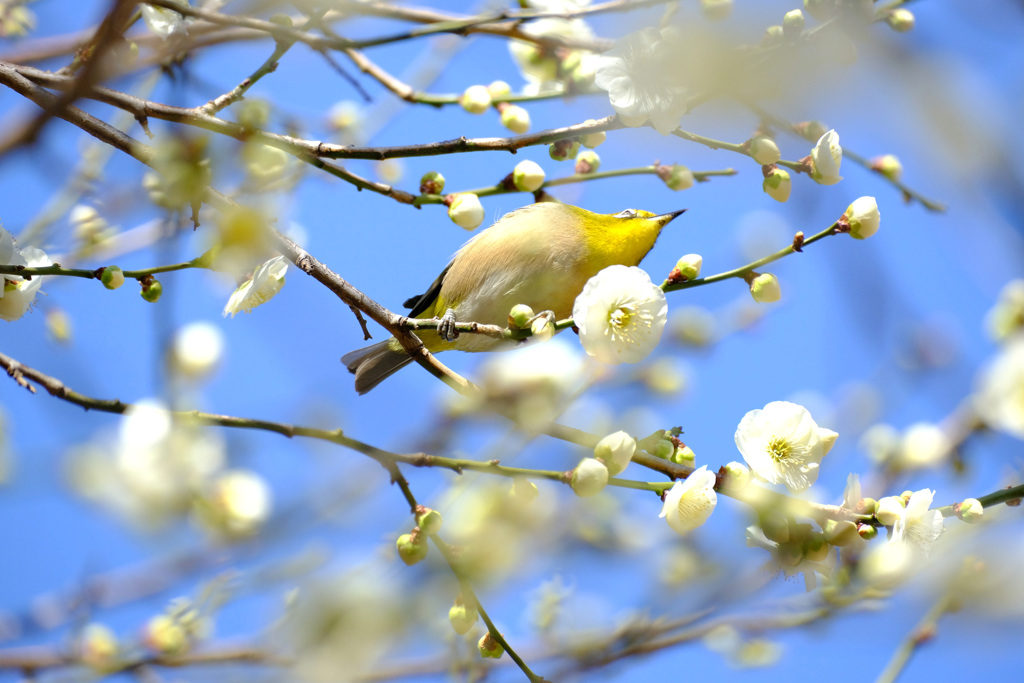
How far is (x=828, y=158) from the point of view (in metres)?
1.91

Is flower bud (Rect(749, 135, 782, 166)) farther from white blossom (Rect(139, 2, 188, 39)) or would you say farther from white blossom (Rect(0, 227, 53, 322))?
white blossom (Rect(0, 227, 53, 322))

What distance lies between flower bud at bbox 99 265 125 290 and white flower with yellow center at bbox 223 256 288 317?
0.79ft

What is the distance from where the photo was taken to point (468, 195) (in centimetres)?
200

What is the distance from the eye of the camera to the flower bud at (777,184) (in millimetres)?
2020

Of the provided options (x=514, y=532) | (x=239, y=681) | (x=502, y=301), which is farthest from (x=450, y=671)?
(x=502, y=301)

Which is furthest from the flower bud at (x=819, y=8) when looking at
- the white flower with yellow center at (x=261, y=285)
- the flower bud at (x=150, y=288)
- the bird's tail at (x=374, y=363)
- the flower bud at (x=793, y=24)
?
the bird's tail at (x=374, y=363)

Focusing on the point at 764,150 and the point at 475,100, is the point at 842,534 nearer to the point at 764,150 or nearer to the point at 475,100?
the point at 764,150

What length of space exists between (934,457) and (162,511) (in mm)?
2722

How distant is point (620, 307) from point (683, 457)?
1.27 feet

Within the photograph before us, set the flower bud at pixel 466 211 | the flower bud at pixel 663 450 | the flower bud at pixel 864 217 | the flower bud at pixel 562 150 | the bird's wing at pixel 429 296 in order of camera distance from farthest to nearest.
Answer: the bird's wing at pixel 429 296 < the flower bud at pixel 562 150 < the flower bud at pixel 466 211 < the flower bud at pixel 864 217 < the flower bud at pixel 663 450

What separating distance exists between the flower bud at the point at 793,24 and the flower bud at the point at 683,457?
923 millimetres

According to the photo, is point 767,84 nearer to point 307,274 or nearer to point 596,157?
point 307,274

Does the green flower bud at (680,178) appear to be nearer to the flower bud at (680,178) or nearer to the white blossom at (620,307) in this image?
the flower bud at (680,178)

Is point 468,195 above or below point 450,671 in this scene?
above
